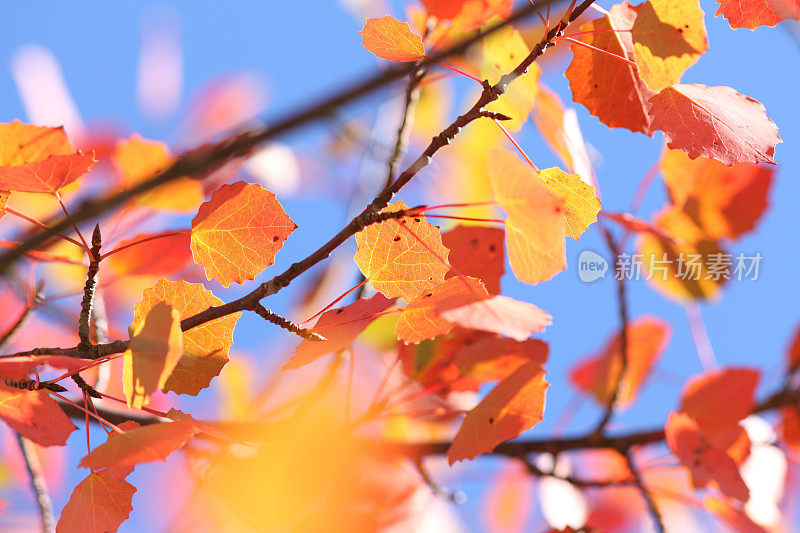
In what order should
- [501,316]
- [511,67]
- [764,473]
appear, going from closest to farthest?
[501,316]
[511,67]
[764,473]

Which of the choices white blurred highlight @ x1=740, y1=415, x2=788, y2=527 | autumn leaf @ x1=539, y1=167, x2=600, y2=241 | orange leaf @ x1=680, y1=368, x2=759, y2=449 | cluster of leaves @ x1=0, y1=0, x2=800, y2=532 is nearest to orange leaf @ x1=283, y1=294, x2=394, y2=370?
cluster of leaves @ x1=0, y1=0, x2=800, y2=532

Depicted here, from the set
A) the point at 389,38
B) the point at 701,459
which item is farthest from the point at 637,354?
the point at 389,38

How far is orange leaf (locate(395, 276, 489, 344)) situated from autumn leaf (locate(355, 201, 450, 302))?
0.04 ft

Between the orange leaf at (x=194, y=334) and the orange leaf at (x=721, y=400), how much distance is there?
0.37m

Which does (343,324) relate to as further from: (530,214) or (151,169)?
(151,169)

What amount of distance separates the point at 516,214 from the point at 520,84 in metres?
0.13

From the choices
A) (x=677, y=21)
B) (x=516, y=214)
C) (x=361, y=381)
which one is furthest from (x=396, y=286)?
(x=361, y=381)

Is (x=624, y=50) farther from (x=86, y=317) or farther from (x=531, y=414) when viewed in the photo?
(x=86, y=317)

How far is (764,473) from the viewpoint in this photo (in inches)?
26.5

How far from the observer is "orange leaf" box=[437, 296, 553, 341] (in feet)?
0.92

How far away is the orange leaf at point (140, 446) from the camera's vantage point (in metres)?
0.30

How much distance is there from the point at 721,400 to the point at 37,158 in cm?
52

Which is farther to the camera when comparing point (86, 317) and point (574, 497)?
point (574, 497)

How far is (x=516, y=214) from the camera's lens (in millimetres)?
303
